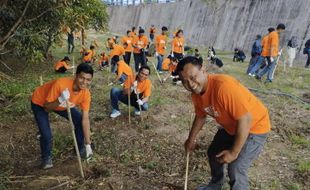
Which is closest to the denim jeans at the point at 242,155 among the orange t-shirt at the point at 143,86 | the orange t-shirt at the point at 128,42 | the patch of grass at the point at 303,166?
the patch of grass at the point at 303,166

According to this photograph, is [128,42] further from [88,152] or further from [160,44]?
[88,152]

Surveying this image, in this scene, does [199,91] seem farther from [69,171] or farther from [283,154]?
[283,154]

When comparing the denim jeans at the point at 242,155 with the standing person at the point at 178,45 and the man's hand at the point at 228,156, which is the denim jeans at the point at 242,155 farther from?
the standing person at the point at 178,45

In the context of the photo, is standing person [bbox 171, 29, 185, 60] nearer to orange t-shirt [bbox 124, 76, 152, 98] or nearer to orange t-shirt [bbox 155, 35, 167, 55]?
orange t-shirt [bbox 155, 35, 167, 55]

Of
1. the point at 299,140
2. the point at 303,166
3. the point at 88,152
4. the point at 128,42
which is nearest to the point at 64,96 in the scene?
the point at 88,152

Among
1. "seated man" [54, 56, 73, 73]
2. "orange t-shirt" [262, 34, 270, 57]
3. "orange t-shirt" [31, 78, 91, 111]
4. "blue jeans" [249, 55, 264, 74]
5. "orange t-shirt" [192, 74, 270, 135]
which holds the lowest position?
"seated man" [54, 56, 73, 73]

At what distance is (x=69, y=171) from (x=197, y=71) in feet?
8.28

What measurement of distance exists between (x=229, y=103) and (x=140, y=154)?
2734mm

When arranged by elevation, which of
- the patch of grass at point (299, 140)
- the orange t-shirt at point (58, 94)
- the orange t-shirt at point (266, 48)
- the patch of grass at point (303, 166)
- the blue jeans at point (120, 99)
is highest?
the orange t-shirt at point (266, 48)

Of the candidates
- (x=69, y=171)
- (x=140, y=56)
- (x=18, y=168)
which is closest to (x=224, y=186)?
(x=69, y=171)

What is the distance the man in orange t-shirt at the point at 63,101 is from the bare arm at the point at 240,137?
80.9 inches

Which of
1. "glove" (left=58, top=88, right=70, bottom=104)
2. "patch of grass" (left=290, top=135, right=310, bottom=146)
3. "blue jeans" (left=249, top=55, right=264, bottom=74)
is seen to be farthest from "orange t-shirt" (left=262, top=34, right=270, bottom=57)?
"glove" (left=58, top=88, right=70, bottom=104)

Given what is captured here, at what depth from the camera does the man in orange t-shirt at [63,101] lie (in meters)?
4.29

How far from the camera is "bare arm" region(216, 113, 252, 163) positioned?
285 cm
